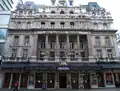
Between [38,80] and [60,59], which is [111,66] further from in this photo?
[38,80]

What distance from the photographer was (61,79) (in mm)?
23172

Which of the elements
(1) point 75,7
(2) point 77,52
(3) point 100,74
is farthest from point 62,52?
(1) point 75,7

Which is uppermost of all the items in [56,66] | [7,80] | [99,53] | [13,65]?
[99,53]

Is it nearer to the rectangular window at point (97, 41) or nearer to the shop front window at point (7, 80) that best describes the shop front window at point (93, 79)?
the rectangular window at point (97, 41)

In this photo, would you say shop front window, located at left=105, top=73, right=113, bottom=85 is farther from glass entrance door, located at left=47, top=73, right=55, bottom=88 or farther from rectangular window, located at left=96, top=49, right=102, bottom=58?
glass entrance door, located at left=47, top=73, right=55, bottom=88

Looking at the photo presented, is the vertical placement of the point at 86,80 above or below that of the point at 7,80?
below

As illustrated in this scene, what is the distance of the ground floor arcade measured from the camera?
22.3 metres

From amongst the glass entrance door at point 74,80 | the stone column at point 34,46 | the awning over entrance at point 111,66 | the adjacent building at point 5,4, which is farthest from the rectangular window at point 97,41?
the adjacent building at point 5,4

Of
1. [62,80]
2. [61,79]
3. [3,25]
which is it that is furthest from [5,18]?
[62,80]

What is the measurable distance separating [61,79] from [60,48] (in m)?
7.06

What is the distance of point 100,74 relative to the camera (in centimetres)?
2383

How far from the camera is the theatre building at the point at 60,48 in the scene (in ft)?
73.5

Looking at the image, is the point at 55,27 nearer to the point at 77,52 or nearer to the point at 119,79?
the point at 77,52

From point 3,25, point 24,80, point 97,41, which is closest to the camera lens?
point 24,80
